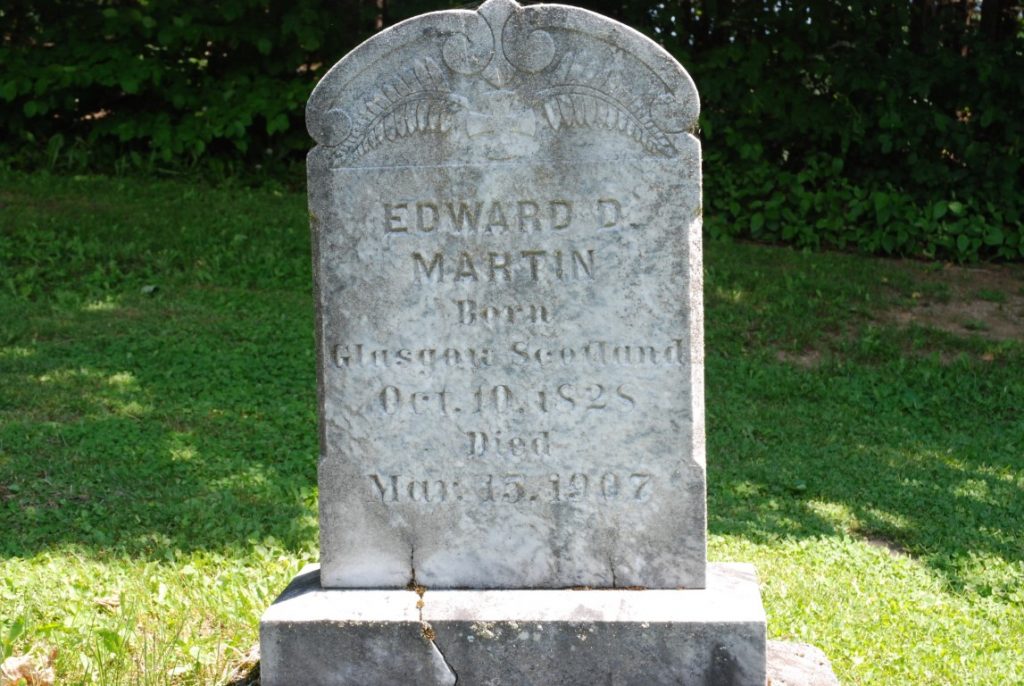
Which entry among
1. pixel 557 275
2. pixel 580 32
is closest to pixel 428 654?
pixel 557 275

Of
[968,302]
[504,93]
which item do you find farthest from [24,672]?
[968,302]

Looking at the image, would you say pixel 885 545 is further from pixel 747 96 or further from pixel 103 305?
pixel 747 96

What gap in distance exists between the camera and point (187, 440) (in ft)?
Result: 19.3

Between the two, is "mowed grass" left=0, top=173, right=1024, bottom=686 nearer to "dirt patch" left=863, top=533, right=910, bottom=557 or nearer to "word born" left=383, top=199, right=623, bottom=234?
"dirt patch" left=863, top=533, right=910, bottom=557

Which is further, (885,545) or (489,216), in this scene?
(885,545)

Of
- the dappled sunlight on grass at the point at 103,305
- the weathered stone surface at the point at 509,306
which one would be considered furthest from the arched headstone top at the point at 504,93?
the dappled sunlight on grass at the point at 103,305

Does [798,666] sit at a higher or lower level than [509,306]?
lower

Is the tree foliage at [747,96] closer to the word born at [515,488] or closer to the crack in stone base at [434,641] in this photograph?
the word born at [515,488]

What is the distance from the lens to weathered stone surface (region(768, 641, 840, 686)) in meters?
3.62

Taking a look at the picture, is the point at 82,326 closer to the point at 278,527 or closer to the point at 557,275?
the point at 278,527

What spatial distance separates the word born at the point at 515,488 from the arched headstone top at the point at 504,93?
0.87 meters

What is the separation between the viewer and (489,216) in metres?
3.44

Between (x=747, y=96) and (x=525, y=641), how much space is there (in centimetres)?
740

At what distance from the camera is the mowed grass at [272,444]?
416 cm
